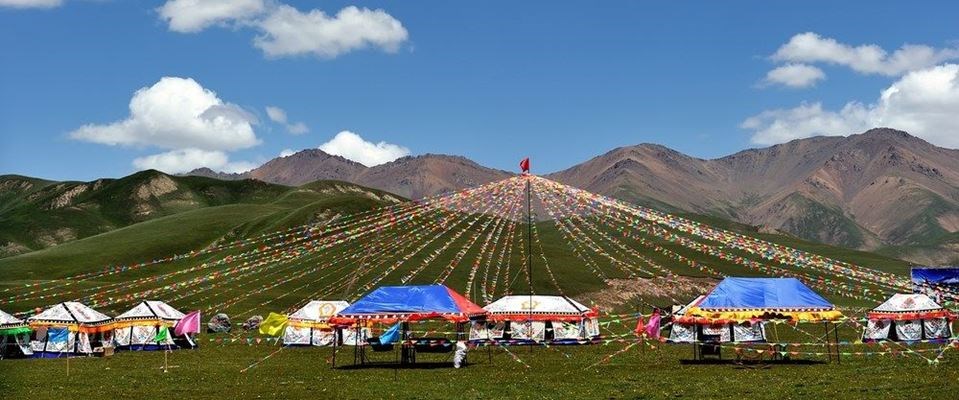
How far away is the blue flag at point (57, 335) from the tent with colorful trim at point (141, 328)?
4055 millimetres

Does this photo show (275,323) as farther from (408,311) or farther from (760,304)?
(760,304)

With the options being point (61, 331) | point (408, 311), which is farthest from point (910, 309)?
point (61, 331)

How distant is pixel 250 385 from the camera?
33656 millimetres

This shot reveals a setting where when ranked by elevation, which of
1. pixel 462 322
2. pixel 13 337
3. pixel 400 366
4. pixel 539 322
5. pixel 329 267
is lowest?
A: pixel 400 366

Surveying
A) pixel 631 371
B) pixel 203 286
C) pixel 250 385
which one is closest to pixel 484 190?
pixel 631 371

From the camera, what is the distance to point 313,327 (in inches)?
2282

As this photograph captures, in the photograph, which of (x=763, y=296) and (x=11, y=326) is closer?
(x=763, y=296)

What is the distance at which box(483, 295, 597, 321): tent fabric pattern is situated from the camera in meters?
56.9

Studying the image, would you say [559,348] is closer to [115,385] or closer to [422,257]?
[115,385]

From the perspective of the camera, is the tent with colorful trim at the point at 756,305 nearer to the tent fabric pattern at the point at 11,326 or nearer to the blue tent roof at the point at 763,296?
the blue tent roof at the point at 763,296

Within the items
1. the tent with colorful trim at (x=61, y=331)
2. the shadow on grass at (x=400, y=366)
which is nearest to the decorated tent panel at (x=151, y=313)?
the tent with colorful trim at (x=61, y=331)

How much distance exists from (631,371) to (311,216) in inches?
4862

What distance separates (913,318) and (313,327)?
1489 inches

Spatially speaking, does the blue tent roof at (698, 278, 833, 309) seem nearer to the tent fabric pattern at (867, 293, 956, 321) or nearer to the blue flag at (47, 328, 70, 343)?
the tent fabric pattern at (867, 293, 956, 321)
